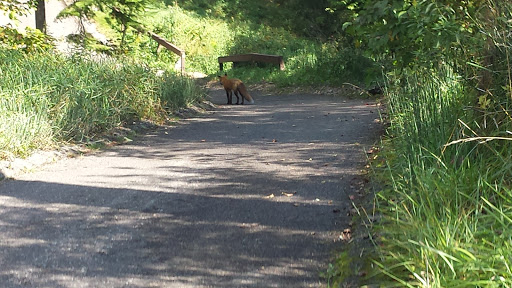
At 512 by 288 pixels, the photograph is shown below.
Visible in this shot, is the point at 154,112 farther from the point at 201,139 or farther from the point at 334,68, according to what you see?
the point at 334,68

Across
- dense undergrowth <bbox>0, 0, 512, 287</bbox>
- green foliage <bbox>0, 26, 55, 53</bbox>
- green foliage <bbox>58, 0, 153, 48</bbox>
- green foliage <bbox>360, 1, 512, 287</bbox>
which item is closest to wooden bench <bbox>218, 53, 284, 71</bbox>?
dense undergrowth <bbox>0, 0, 512, 287</bbox>

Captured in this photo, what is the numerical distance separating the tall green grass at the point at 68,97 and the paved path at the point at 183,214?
0.64 meters

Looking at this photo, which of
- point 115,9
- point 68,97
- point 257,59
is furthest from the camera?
point 257,59

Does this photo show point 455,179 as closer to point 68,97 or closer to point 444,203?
point 444,203

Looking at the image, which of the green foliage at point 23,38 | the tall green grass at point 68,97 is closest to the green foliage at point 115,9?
the green foliage at point 23,38

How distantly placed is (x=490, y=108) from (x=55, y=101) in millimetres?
6932

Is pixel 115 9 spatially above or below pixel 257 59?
above

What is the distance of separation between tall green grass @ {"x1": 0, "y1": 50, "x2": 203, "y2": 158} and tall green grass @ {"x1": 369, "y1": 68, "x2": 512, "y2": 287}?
15.6 feet

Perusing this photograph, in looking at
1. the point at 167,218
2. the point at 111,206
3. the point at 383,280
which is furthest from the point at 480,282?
the point at 111,206

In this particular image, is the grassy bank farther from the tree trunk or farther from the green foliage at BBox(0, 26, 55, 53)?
the green foliage at BBox(0, 26, 55, 53)

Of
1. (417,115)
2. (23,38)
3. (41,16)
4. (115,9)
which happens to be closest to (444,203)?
(417,115)

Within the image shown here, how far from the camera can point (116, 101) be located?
12055 mm

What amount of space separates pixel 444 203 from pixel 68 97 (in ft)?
24.0

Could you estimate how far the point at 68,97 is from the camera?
1059cm
